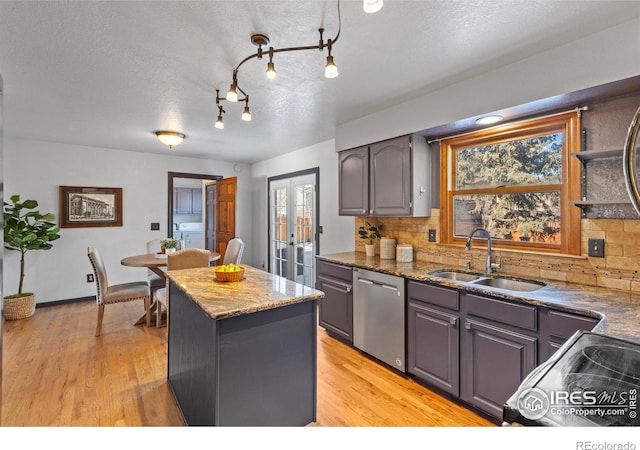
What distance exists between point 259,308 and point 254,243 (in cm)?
474

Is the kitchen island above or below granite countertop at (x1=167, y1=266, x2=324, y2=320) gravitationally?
below

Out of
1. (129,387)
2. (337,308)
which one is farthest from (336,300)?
(129,387)

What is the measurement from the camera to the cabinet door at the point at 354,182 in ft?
10.8

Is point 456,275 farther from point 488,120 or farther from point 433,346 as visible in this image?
point 488,120

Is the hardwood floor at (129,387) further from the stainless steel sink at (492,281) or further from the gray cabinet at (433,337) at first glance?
the stainless steel sink at (492,281)

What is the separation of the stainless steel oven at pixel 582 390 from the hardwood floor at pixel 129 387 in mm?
1305

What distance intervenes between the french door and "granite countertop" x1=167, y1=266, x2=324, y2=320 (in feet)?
8.11

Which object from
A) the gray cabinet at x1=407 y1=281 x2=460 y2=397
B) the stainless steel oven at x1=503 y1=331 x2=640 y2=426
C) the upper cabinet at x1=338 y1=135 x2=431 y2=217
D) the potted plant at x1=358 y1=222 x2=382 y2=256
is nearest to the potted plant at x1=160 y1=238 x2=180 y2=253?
the upper cabinet at x1=338 y1=135 x2=431 y2=217

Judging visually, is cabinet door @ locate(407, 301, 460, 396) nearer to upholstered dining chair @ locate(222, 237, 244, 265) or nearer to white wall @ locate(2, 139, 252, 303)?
upholstered dining chair @ locate(222, 237, 244, 265)

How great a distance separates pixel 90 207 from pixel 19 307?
1.55 metres

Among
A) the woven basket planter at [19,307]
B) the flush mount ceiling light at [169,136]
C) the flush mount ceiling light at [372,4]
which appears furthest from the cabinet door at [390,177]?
the woven basket planter at [19,307]

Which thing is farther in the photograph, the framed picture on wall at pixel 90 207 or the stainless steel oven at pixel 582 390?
the framed picture on wall at pixel 90 207

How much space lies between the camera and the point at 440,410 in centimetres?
213

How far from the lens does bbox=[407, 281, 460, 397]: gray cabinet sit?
2.18 metres
